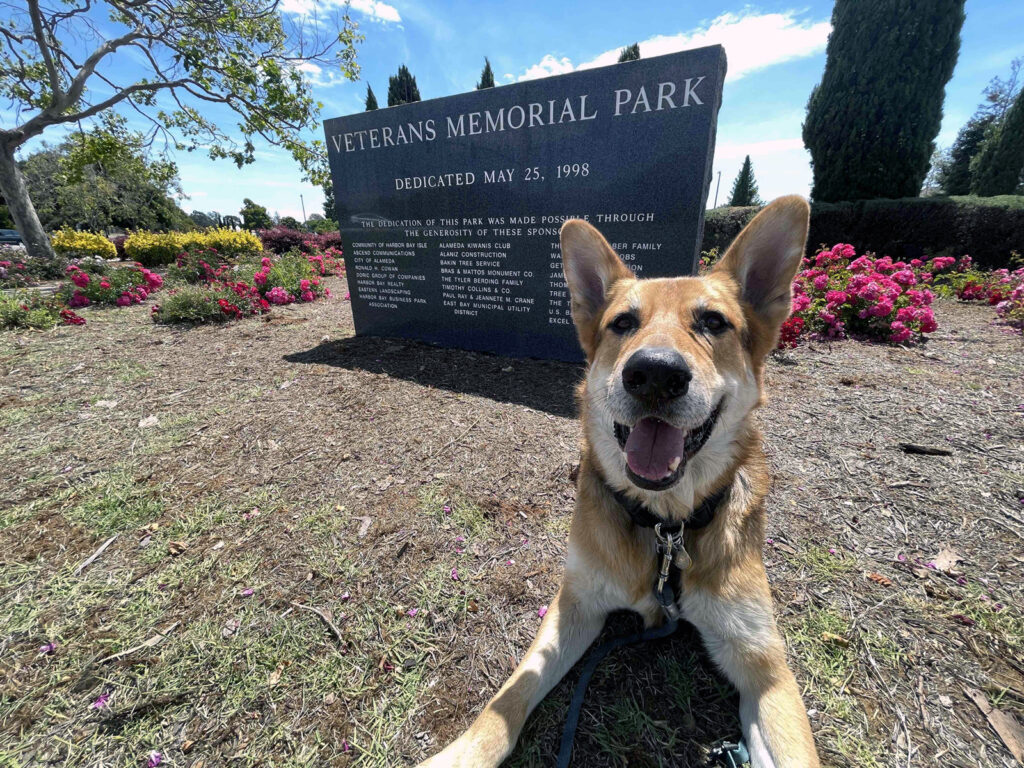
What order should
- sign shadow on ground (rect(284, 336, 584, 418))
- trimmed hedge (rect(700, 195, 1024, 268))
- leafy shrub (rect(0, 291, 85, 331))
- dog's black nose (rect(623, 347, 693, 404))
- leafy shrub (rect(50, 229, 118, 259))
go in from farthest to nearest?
leafy shrub (rect(50, 229, 118, 259))
trimmed hedge (rect(700, 195, 1024, 268))
leafy shrub (rect(0, 291, 85, 331))
sign shadow on ground (rect(284, 336, 584, 418))
dog's black nose (rect(623, 347, 693, 404))

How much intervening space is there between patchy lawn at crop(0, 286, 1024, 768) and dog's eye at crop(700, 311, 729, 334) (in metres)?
1.53

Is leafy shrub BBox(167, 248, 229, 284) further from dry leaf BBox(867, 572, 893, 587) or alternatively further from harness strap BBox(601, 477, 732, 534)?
dry leaf BBox(867, 572, 893, 587)

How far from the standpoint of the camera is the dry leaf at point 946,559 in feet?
7.51

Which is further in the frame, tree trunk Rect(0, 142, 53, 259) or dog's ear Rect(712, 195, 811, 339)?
tree trunk Rect(0, 142, 53, 259)

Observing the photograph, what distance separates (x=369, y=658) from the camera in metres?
1.95

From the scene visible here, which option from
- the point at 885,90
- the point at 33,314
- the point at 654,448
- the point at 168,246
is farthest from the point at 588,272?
the point at 885,90

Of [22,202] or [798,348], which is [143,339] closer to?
[798,348]

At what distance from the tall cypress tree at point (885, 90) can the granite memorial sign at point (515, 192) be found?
55.1 feet

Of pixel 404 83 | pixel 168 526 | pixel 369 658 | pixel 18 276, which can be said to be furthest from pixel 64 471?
pixel 404 83

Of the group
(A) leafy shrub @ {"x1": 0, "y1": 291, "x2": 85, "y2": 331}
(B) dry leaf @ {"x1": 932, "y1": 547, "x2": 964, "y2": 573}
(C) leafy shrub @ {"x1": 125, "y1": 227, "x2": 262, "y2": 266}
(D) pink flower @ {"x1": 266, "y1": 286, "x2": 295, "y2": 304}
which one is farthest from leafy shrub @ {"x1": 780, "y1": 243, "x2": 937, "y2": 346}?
(C) leafy shrub @ {"x1": 125, "y1": 227, "x2": 262, "y2": 266}

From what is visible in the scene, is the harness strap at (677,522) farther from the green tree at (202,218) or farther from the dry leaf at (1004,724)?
the green tree at (202,218)

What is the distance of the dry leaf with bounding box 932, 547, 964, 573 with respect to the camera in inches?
90.1

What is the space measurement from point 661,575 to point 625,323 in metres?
1.29

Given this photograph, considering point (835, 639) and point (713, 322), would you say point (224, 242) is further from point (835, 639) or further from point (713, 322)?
point (835, 639)
